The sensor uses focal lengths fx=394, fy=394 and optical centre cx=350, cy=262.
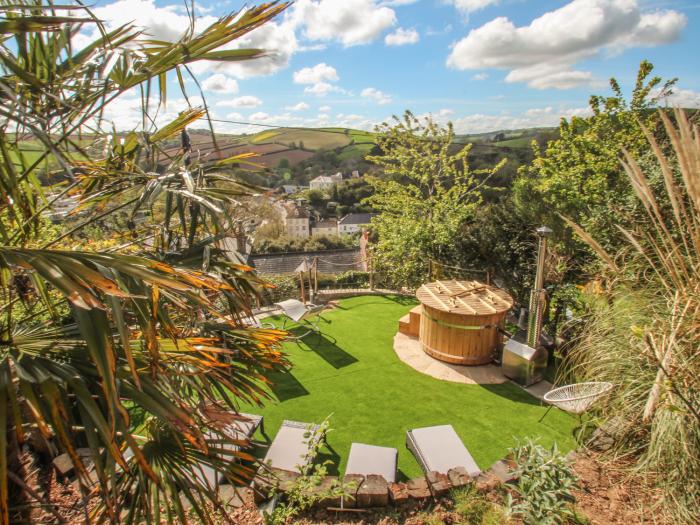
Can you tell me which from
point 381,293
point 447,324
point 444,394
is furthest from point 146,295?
point 381,293

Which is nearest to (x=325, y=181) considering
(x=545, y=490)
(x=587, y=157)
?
(x=587, y=157)

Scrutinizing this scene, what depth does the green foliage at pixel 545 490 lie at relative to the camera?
2861 millimetres

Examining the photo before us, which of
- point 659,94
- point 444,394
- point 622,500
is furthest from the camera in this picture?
point 659,94

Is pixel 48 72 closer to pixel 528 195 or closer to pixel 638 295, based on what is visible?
pixel 638 295

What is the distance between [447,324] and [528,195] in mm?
6644

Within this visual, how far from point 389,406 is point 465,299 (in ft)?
7.33

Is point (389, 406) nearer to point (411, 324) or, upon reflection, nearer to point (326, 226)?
point (411, 324)

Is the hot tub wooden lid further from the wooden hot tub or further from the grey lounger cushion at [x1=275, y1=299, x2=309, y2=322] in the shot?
the grey lounger cushion at [x1=275, y1=299, x2=309, y2=322]

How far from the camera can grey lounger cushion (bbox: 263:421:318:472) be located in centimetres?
381

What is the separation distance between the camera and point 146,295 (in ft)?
5.33

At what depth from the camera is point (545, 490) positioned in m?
2.98

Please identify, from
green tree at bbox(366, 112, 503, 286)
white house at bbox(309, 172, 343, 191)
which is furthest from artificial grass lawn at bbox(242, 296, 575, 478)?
white house at bbox(309, 172, 343, 191)

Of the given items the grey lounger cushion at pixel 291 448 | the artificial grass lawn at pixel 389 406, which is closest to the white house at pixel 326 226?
the artificial grass lawn at pixel 389 406

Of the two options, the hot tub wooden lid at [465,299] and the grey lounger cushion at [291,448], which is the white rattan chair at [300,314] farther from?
the grey lounger cushion at [291,448]
